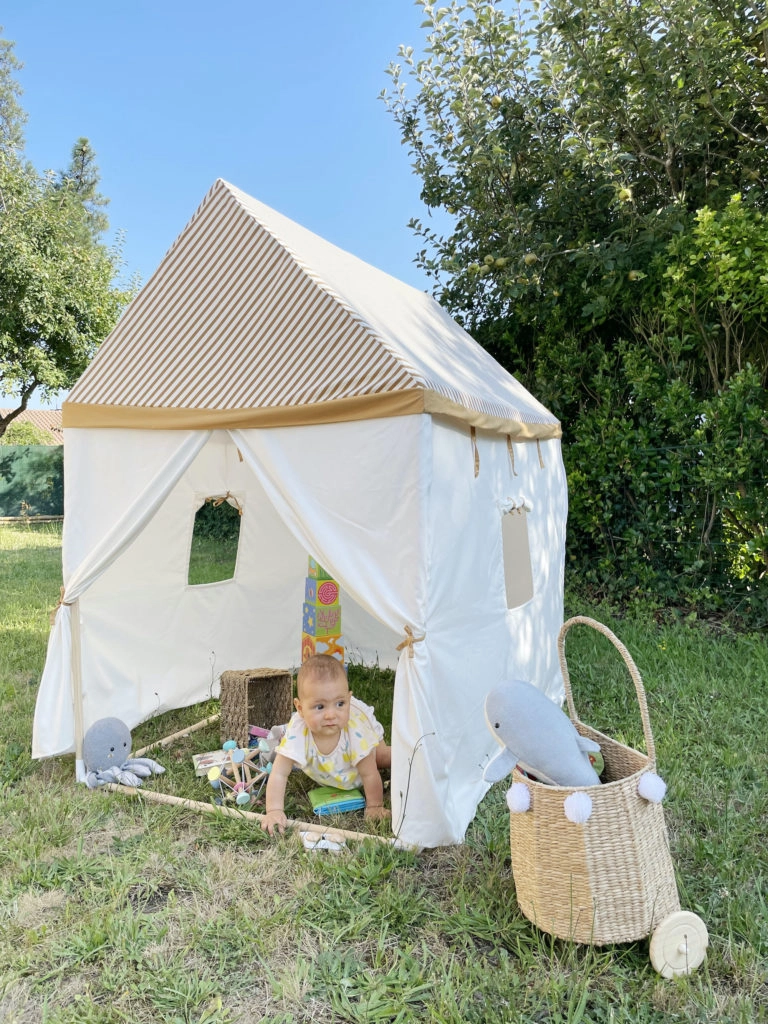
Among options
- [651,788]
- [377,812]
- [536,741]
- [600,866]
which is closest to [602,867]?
[600,866]

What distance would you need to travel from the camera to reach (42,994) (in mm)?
2193

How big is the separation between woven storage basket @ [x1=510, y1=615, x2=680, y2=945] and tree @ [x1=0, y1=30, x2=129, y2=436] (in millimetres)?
15267

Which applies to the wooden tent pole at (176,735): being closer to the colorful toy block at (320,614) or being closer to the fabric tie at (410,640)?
the colorful toy block at (320,614)

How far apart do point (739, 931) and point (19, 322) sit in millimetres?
16378

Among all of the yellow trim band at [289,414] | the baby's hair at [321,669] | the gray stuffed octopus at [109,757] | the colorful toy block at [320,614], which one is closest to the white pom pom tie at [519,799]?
the baby's hair at [321,669]

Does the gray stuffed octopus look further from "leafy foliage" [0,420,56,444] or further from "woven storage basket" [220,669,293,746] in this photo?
"leafy foliage" [0,420,56,444]

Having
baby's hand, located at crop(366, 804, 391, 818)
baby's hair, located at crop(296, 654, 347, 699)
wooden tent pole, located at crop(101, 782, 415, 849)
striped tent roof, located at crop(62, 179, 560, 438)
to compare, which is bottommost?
wooden tent pole, located at crop(101, 782, 415, 849)

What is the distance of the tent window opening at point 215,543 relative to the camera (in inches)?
232

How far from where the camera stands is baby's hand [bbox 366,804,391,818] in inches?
127

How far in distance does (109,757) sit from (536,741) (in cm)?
238

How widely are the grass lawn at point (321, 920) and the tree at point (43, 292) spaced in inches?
515

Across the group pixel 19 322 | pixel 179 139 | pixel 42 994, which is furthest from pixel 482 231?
pixel 179 139

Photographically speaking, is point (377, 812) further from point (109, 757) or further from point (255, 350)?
point (255, 350)

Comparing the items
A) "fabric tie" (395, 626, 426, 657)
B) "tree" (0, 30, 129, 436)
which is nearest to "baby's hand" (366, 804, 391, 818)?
Result: "fabric tie" (395, 626, 426, 657)
